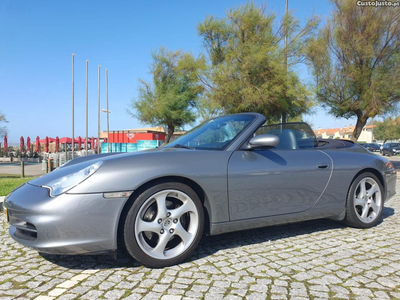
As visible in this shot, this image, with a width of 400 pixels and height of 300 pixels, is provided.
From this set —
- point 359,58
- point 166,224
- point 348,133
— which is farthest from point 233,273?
point 348,133

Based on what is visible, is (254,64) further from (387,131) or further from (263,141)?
(387,131)

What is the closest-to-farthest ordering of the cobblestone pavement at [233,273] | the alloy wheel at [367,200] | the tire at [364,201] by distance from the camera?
the cobblestone pavement at [233,273]
the tire at [364,201]
the alloy wheel at [367,200]

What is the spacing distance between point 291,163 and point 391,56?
1459cm

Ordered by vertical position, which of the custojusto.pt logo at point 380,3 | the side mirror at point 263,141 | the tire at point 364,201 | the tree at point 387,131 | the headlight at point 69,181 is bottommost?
the tire at point 364,201

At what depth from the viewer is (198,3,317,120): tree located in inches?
590

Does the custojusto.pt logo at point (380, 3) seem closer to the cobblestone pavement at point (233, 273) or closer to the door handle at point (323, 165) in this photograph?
the door handle at point (323, 165)

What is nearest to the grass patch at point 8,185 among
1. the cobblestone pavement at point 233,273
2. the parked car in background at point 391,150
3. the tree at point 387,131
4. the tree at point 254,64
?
the cobblestone pavement at point 233,273

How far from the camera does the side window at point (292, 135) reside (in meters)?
3.42

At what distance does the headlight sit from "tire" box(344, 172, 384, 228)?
286 centimetres

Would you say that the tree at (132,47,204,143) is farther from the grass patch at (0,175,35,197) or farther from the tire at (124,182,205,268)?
the tire at (124,182,205,268)

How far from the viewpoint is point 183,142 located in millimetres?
3420

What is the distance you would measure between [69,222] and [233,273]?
1298 millimetres

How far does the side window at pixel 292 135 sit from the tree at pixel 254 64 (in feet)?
37.9

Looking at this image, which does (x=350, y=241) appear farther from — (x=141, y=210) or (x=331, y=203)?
(x=141, y=210)
